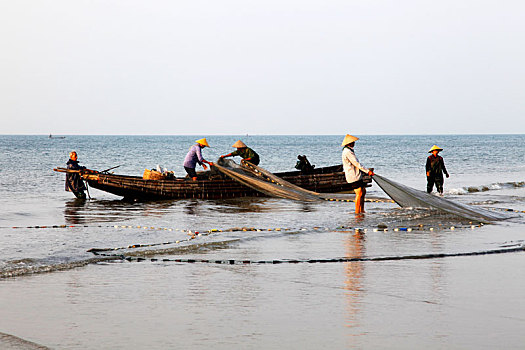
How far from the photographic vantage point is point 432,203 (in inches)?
481

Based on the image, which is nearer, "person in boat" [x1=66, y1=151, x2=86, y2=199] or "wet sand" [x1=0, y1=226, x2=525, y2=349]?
"wet sand" [x1=0, y1=226, x2=525, y2=349]

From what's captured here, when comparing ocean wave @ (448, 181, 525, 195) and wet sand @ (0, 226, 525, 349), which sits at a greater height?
ocean wave @ (448, 181, 525, 195)

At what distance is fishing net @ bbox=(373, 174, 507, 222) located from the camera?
477 inches

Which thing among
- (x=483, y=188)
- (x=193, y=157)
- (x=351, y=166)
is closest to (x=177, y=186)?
(x=193, y=157)

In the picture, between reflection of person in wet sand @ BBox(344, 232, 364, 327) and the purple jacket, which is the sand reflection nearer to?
reflection of person in wet sand @ BBox(344, 232, 364, 327)

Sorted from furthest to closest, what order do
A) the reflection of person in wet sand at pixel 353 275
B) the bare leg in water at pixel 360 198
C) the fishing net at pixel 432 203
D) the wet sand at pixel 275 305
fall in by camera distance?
the bare leg in water at pixel 360 198 < the fishing net at pixel 432 203 < the reflection of person in wet sand at pixel 353 275 < the wet sand at pixel 275 305

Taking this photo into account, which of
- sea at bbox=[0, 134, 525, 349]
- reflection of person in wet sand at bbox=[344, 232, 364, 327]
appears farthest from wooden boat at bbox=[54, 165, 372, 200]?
reflection of person in wet sand at bbox=[344, 232, 364, 327]

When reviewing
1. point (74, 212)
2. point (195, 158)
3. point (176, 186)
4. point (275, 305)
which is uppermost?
point (195, 158)

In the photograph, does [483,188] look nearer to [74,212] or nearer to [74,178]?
[74,178]

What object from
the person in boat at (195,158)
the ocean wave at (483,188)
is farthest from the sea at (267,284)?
the ocean wave at (483,188)

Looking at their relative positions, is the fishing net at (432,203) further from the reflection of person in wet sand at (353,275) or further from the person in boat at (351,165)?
the reflection of person in wet sand at (353,275)

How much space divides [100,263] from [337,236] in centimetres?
399

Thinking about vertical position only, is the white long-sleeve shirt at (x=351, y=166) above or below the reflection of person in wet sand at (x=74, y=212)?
above

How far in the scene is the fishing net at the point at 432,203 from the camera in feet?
39.8
